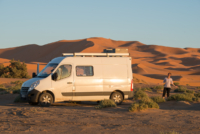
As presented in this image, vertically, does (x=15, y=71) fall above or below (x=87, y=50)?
below

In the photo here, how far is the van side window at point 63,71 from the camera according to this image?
12391 mm

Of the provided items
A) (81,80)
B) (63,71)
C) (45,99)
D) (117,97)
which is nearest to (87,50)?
(117,97)

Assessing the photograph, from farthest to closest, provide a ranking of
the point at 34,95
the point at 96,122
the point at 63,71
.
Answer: the point at 63,71 → the point at 34,95 → the point at 96,122

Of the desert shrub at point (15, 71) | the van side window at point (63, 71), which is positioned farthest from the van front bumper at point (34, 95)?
the desert shrub at point (15, 71)

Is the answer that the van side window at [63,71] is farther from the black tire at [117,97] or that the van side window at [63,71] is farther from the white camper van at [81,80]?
the black tire at [117,97]

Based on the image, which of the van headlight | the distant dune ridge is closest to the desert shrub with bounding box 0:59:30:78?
the van headlight

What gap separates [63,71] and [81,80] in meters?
0.91

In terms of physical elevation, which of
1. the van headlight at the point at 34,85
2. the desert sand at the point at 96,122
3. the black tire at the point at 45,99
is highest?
the van headlight at the point at 34,85

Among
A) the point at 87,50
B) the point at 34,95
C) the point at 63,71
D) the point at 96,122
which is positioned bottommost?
the point at 96,122

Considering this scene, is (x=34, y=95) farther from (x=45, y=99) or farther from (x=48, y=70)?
(x=48, y=70)

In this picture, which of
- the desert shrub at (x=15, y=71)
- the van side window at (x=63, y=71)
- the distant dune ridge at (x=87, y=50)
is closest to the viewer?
the van side window at (x=63, y=71)

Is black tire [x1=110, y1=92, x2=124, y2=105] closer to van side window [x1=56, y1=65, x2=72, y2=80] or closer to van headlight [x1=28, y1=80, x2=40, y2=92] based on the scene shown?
van side window [x1=56, y1=65, x2=72, y2=80]

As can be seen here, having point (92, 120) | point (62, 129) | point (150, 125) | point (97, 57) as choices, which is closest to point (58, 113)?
point (92, 120)

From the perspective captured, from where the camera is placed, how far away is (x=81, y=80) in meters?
12.7
